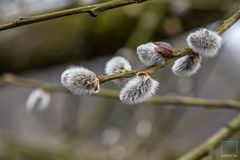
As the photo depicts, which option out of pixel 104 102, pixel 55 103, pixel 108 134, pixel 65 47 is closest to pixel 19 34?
pixel 65 47

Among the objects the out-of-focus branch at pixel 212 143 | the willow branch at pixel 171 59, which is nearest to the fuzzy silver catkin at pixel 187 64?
the willow branch at pixel 171 59

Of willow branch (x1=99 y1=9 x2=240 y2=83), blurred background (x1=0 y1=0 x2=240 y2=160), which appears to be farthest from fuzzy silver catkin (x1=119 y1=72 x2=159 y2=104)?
blurred background (x1=0 y1=0 x2=240 y2=160)

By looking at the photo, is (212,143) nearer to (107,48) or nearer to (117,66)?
(117,66)

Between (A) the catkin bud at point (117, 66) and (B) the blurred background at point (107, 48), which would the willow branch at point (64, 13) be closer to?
(A) the catkin bud at point (117, 66)

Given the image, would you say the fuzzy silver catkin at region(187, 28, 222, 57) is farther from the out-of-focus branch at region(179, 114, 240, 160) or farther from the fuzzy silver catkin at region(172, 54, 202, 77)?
the out-of-focus branch at region(179, 114, 240, 160)

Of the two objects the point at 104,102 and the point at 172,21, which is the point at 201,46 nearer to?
the point at 172,21

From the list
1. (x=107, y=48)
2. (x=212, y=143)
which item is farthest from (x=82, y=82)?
(x=107, y=48)
